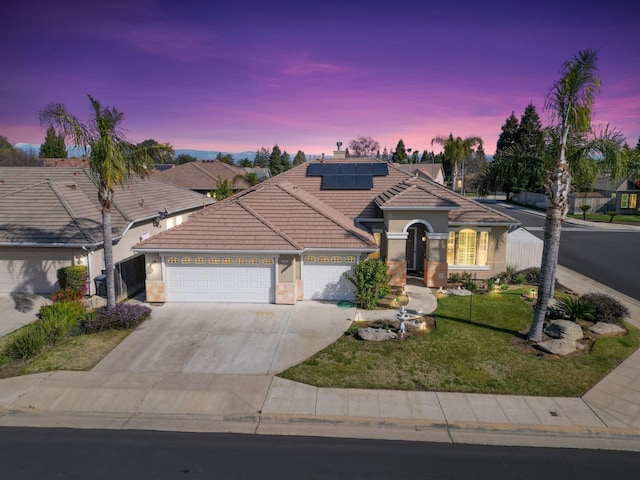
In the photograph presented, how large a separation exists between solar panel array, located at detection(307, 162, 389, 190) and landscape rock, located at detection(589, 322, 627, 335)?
1320cm

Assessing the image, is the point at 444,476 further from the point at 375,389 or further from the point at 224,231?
the point at 224,231

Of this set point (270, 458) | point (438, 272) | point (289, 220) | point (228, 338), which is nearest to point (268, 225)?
point (289, 220)

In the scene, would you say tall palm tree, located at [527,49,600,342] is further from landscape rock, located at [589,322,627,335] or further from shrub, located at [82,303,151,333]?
shrub, located at [82,303,151,333]

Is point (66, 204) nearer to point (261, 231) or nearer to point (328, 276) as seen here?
point (261, 231)

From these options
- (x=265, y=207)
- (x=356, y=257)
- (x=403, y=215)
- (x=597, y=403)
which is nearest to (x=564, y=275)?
(x=403, y=215)

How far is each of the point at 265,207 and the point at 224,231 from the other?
8.58 ft

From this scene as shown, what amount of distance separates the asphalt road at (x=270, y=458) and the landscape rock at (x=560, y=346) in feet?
14.5

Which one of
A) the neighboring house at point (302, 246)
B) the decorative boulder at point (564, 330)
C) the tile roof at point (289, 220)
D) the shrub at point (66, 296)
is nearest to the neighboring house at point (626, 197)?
the tile roof at point (289, 220)

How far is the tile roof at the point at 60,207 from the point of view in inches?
752

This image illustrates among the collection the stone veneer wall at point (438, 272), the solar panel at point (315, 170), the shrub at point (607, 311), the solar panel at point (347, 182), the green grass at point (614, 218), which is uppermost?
the solar panel at point (315, 170)

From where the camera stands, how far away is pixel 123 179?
15.8 m

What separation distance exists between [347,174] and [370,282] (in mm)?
10485

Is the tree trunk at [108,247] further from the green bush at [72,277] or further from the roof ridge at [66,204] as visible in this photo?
the roof ridge at [66,204]

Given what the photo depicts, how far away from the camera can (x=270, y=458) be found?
885 cm
